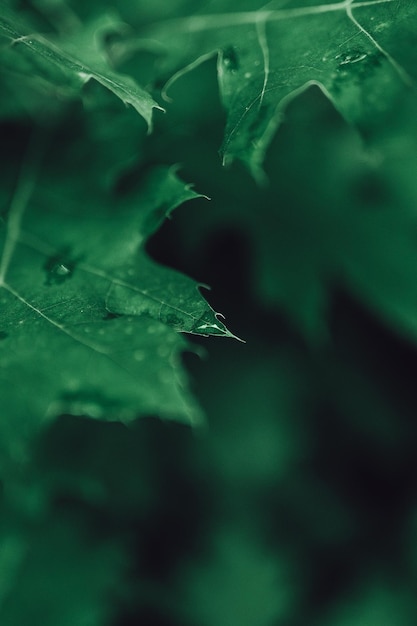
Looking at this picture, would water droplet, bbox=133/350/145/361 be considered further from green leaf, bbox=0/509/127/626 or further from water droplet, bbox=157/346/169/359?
green leaf, bbox=0/509/127/626

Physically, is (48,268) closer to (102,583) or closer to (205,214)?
(205,214)

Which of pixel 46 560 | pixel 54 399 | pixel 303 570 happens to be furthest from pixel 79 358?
pixel 303 570

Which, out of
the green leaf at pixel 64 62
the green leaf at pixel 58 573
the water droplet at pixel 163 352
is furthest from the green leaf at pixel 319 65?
the green leaf at pixel 58 573

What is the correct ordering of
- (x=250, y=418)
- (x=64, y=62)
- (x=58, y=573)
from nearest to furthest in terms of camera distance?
1. (x=64, y=62)
2. (x=58, y=573)
3. (x=250, y=418)

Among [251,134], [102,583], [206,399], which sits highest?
[251,134]

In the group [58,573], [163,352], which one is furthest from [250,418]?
[163,352]

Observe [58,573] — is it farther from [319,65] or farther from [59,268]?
[319,65]

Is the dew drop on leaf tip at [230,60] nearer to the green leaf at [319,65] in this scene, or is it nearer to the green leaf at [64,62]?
the green leaf at [319,65]
